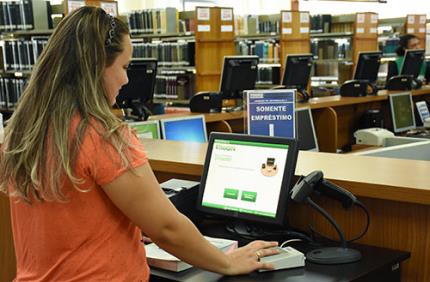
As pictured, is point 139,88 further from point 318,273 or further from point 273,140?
point 318,273

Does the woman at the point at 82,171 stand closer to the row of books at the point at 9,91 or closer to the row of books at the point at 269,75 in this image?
the row of books at the point at 9,91

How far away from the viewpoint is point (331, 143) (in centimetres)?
568

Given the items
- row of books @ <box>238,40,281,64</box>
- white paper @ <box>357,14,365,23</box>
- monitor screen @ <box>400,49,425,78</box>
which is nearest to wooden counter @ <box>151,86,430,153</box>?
monitor screen @ <box>400,49,425,78</box>

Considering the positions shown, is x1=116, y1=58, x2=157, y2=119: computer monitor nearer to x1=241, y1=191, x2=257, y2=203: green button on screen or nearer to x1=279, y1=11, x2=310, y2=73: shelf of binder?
x1=241, y1=191, x2=257, y2=203: green button on screen

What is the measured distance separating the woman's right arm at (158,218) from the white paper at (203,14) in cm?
699

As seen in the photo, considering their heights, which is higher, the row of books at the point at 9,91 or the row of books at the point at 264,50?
the row of books at the point at 264,50

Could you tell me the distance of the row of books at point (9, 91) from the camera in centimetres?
840

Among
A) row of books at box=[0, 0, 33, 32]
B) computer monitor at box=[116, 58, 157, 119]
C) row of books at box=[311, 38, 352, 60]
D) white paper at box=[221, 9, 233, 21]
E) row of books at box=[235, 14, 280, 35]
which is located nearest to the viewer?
computer monitor at box=[116, 58, 157, 119]

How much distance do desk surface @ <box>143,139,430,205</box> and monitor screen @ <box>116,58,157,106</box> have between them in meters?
2.06

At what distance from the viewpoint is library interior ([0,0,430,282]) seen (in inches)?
77.1

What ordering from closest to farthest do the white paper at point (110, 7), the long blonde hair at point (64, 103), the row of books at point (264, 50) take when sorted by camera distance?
the long blonde hair at point (64, 103) < the white paper at point (110, 7) < the row of books at point (264, 50)

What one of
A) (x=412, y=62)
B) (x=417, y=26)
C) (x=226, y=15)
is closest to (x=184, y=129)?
(x=412, y=62)

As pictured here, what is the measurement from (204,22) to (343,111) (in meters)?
2.86

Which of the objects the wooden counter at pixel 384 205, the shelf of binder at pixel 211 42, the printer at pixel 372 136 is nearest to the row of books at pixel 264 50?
the shelf of binder at pixel 211 42
